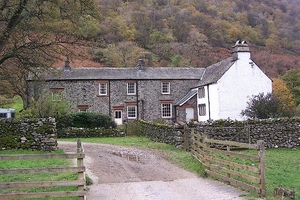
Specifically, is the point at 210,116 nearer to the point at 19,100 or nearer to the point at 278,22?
the point at 19,100

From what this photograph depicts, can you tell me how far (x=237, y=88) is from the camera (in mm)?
37438

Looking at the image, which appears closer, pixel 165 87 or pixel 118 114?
pixel 118 114

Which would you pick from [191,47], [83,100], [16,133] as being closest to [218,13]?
[191,47]

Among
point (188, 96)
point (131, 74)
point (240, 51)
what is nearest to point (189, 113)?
point (188, 96)

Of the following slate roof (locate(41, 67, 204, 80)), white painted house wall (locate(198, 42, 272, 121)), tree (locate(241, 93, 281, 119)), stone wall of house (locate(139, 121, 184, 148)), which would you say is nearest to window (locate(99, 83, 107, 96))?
slate roof (locate(41, 67, 204, 80))

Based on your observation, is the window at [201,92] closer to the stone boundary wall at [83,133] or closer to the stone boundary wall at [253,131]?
the stone boundary wall at [83,133]

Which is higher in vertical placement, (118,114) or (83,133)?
(118,114)

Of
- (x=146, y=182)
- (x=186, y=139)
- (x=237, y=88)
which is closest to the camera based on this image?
(x=146, y=182)

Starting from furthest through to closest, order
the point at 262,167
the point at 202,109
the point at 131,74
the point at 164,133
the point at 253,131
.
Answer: the point at 131,74 < the point at 202,109 < the point at 164,133 < the point at 253,131 < the point at 262,167

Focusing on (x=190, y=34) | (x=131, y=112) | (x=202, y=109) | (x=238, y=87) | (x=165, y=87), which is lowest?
(x=131, y=112)

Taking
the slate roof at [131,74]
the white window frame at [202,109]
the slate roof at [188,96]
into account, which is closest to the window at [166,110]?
the slate roof at [188,96]

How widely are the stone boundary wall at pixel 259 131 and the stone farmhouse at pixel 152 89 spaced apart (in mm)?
14701

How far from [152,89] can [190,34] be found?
188 ft

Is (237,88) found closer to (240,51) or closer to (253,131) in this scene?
(240,51)
